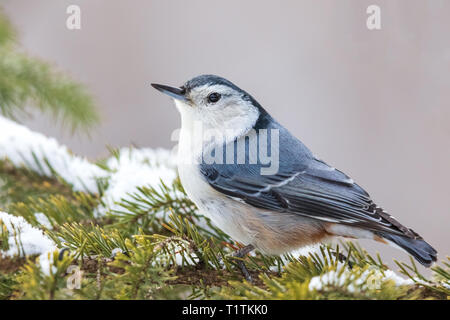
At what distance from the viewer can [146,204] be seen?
162cm

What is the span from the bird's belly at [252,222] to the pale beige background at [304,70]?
1.78 metres

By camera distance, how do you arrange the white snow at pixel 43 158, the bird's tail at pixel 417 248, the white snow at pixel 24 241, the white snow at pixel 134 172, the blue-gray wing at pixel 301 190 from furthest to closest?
the white snow at pixel 43 158
the white snow at pixel 134 172
the blue-gray wing at pixel 301 190
the bird's tail at pixel 417 248
the white snow at pixel 24 241

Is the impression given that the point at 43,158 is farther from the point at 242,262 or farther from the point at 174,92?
the point at 242,262

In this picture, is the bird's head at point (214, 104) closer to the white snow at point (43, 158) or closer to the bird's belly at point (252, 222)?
the bird's belly at point (252, 222)

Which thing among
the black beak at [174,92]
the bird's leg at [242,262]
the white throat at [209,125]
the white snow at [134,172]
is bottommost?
the bird's leg at [242,262]

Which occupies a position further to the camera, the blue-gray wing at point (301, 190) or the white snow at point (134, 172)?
the white snow at point (134, 172)

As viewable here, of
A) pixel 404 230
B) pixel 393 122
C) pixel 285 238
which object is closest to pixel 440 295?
pixel 404 230

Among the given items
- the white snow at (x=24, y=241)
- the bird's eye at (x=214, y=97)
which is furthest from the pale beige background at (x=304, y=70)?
the white snow at (x=24, y=241)

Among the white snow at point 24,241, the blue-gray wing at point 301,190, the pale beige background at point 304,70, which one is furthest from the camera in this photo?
the pale beige background at point 304,70

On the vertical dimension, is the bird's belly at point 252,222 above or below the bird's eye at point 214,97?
below

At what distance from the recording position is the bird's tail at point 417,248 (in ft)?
4.57

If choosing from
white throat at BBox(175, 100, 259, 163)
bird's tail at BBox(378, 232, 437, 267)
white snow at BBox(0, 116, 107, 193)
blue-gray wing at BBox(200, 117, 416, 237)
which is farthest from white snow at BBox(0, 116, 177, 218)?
bird's tail at BBox(378, 232, 437, 267)

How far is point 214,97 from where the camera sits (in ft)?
6.04

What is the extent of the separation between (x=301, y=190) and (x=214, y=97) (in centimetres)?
51
